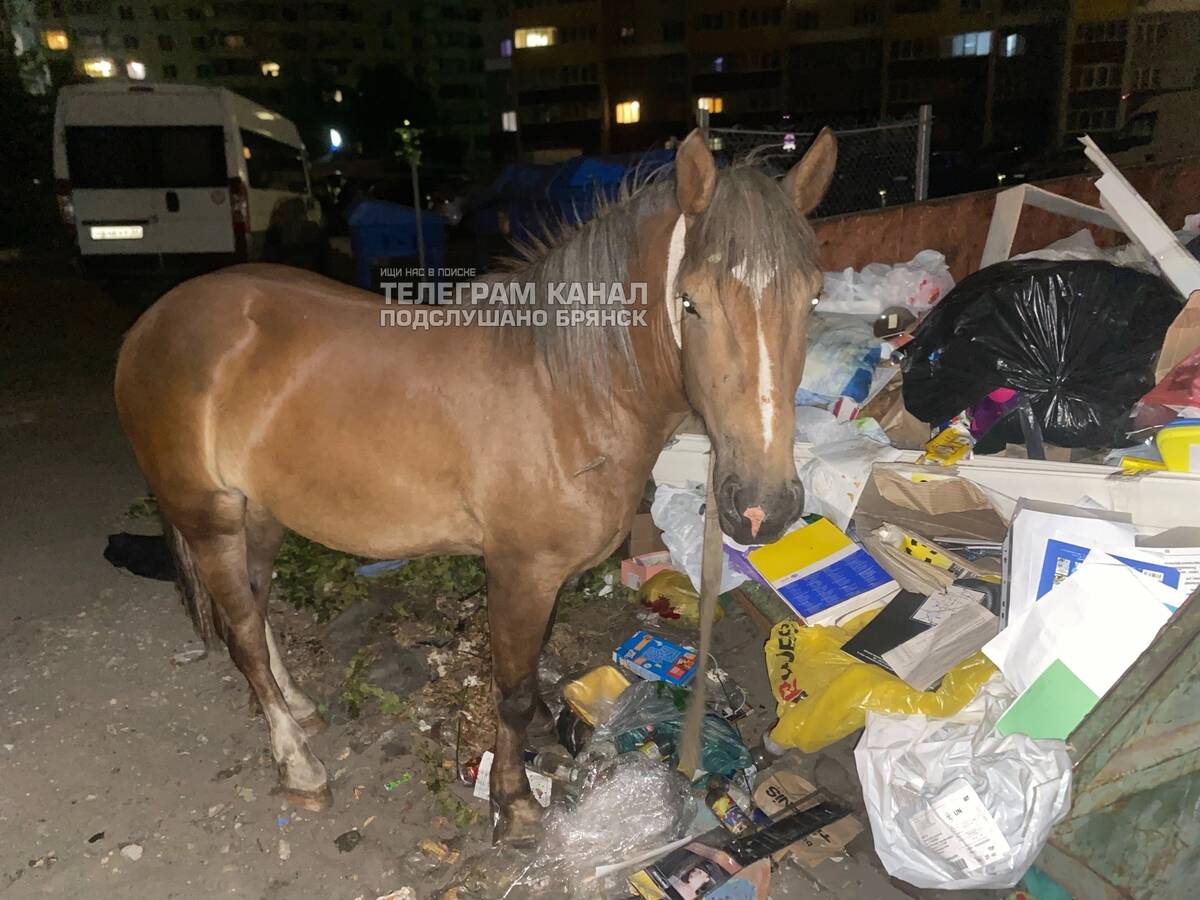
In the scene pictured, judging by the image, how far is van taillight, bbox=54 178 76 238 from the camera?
8.49m

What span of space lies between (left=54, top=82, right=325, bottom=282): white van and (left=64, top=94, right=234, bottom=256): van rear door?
0.04ft

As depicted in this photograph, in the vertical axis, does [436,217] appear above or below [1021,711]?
above

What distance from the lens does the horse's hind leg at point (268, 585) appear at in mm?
2719

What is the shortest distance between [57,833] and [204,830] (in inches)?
18.5

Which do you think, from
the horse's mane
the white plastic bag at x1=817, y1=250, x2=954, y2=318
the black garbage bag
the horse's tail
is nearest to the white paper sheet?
the black garbage bag

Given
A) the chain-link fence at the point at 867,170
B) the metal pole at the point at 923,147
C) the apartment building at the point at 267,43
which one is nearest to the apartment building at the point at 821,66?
the apartment building at the point at 267,43

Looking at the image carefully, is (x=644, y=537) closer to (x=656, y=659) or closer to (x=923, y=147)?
(x=656, y=659)

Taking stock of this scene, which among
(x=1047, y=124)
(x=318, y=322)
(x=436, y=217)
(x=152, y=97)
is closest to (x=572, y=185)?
(x=436, y=217)

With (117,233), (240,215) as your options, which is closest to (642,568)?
(240,215)

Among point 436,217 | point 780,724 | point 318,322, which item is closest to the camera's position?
point 318,322

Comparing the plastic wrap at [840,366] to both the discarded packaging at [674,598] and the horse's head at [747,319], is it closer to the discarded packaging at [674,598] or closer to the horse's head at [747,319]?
the discarded packaging at [674,598]

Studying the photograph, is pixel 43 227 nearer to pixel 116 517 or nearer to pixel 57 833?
pixel 116 517

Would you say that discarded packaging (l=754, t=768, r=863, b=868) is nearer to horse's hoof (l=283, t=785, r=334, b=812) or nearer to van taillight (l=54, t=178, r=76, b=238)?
horse's hoof (l=283, t=785, r=334, b=812)

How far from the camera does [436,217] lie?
29.1ft
